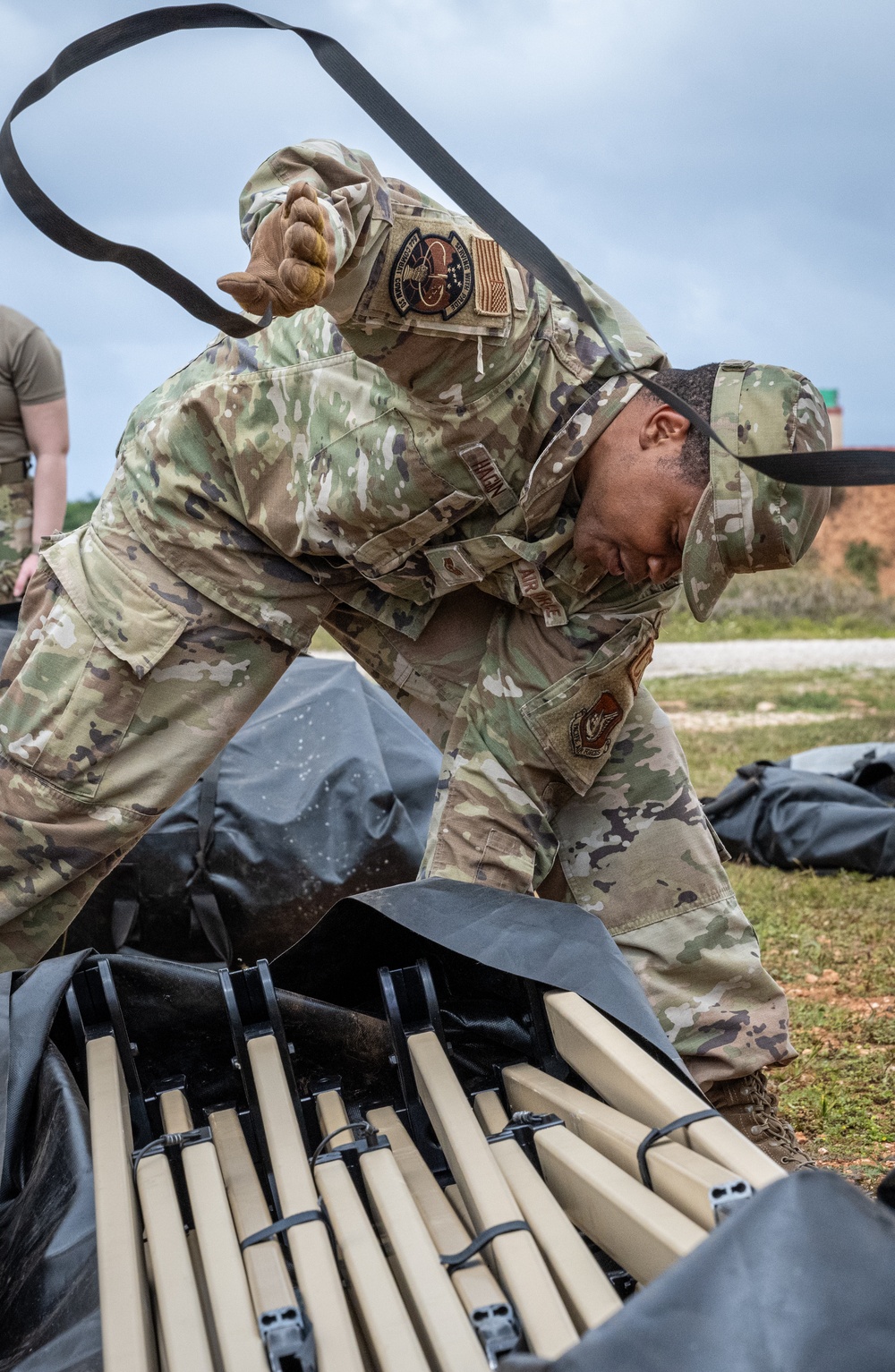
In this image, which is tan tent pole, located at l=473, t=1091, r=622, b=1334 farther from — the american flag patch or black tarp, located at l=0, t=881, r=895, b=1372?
the american flag patch

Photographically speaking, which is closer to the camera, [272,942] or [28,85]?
[28,85]

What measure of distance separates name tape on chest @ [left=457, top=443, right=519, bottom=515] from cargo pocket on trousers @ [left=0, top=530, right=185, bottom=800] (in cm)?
58

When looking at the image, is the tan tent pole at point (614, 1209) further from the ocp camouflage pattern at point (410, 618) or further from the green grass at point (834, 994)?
the green grass at point (834, 994)

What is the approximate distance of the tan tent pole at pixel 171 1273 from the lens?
3.37 feet

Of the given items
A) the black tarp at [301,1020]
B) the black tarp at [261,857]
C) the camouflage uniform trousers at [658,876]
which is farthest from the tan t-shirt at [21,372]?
the black tarp at [301,1020]

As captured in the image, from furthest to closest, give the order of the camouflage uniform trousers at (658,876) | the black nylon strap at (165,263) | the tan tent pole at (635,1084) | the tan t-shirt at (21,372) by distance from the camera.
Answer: the tan t-shirt at (21,372)
the camouflage uniform trousers at (658,876)
the black nylon strap at (165,263)
the tan tent pole at (635,1084)

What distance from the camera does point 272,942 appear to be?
276 centimetres

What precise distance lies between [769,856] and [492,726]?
2.49 m

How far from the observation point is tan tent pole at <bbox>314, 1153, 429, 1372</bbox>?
100cm

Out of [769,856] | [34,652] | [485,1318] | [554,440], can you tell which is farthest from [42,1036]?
[769,856]

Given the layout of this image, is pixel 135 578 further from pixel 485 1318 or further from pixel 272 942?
pixel 485 1318

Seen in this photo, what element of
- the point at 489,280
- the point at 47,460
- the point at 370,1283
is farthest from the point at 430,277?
the point at 47,460

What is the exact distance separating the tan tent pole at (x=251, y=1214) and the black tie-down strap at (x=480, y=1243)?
5.4 inches

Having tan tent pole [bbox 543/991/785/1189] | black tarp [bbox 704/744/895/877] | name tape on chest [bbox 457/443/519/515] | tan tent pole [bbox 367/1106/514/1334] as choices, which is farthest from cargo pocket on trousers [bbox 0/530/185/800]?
black tarp [bbox 704/744/895/877]
